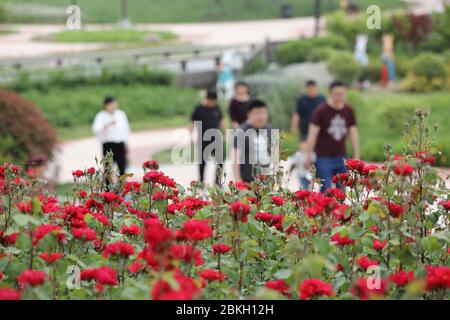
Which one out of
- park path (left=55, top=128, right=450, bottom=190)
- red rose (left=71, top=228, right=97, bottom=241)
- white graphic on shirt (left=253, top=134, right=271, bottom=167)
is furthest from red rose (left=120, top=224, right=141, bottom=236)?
park path (left=55, top=128, right=450, bottom=190)

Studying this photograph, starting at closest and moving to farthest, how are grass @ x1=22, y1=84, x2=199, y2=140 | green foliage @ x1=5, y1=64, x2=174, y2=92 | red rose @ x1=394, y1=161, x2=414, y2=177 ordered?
red rose @ x1=394, y1=161, x2=414, y2=177
grass @ x1=22, y1=84, x2=199, y2=140
green foliage @ x1=5, y1=64, x2=174, y2=92

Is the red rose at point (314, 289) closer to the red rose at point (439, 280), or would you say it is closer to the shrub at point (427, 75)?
the red rose at point (439, 280)

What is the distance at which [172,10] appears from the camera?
190ft

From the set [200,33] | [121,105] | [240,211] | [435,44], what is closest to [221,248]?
[240,211]

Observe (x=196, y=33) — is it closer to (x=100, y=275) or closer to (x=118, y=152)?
(x=118, y=152)

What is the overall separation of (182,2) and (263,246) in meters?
56.4

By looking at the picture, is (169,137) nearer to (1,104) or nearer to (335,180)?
(1,104)

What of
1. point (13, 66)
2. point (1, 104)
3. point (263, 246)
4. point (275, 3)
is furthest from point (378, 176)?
point (275, 3)

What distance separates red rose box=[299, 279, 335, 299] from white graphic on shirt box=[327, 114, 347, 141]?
5.80 meters

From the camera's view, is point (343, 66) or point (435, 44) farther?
point (435, 44)

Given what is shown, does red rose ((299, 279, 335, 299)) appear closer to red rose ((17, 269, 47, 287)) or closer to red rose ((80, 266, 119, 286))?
red rose ((80, 266, 119, 286))

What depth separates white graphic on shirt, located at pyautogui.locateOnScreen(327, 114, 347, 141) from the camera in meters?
9.12

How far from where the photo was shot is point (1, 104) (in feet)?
42.5

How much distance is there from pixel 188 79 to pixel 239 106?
611 inches
